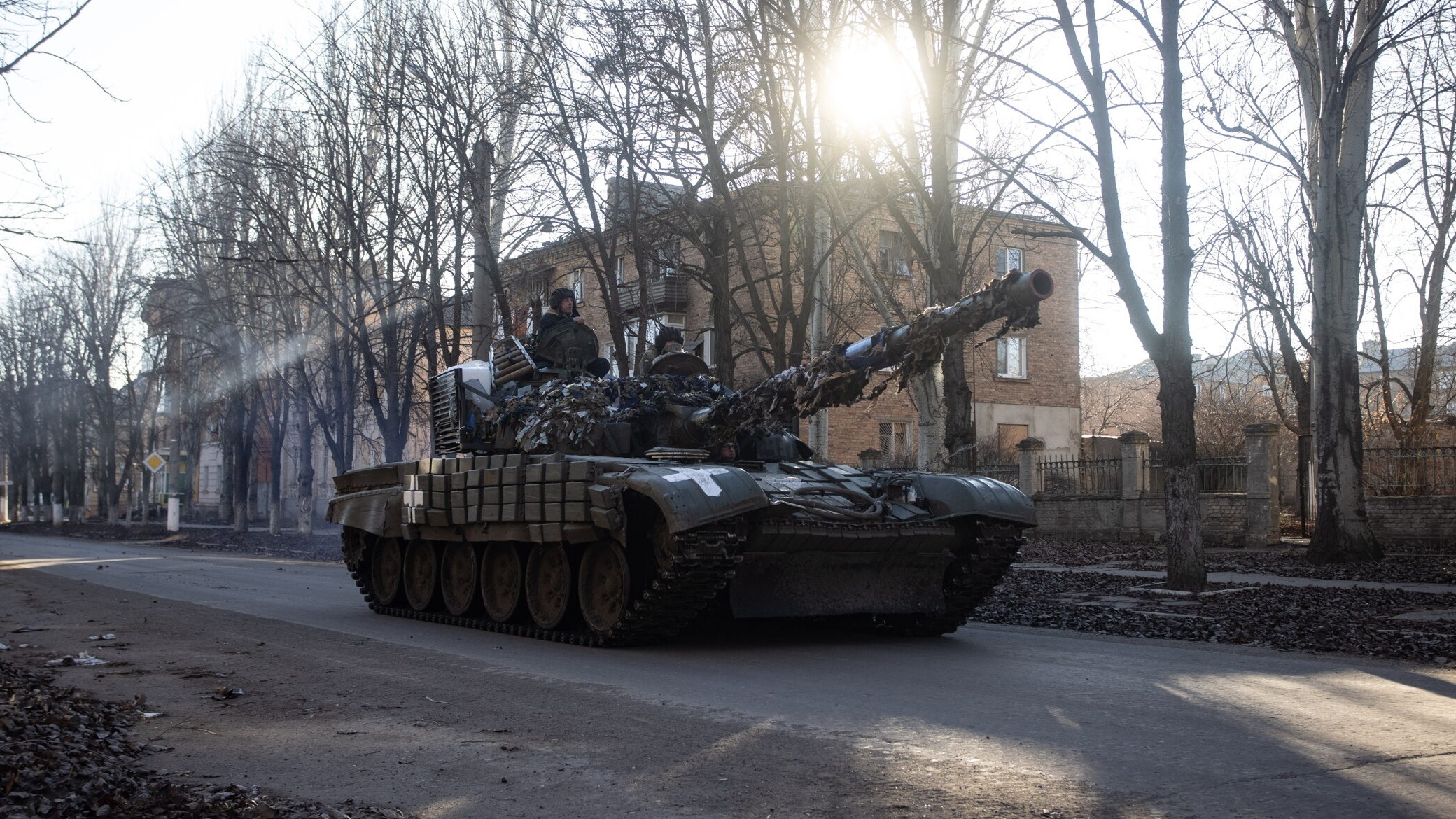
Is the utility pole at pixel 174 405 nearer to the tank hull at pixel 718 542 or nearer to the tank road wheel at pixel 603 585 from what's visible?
the tank hull at pixel 718 542

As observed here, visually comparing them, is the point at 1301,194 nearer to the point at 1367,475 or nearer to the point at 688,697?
the point at 1367,475

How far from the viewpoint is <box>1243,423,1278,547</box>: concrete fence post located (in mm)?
20375

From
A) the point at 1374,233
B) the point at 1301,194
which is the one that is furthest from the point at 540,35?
the point at 1374,233

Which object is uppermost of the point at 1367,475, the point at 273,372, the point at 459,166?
the point at 459,166

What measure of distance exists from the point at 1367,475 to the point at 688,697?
55.5 ft

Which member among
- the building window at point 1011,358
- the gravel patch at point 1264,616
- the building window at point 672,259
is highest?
the building window at point 1011,358

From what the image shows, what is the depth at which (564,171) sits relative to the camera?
Answer: 1758cm

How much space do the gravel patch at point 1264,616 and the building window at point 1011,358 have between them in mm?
22365

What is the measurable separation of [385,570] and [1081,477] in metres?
14.6

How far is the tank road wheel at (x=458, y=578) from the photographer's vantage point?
11500 millimetres

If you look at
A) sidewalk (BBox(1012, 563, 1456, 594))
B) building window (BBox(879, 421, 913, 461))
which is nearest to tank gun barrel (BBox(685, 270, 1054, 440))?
sidewalk (BBox(1012, 563, 1456, 594))

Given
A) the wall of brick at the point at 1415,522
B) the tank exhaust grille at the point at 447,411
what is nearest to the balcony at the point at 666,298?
the wall of brick at the point at 1415,522

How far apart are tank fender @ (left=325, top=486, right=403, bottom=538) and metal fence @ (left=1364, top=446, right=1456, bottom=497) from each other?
579 inches

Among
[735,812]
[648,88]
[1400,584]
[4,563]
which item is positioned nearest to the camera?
[735,812]
